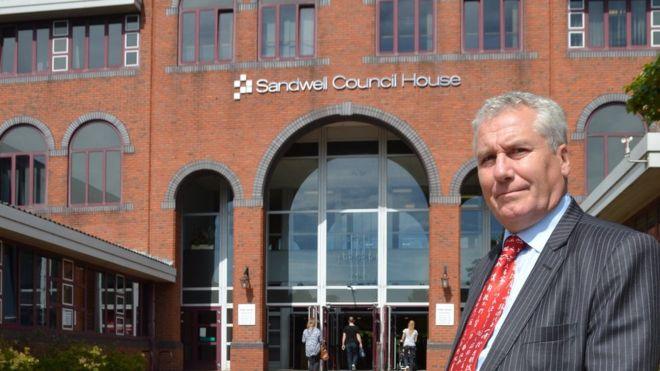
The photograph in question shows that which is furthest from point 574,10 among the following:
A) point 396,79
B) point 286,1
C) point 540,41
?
point 286,1

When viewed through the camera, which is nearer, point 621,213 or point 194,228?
point 621,213

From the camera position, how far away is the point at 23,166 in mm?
31016

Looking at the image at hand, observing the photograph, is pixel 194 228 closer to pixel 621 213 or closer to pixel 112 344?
pixel 112 344

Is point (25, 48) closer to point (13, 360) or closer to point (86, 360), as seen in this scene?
point (86, 360)

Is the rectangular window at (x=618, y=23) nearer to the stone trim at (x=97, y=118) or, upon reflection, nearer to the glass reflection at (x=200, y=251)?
the glass reflection at (x=200, y=251)

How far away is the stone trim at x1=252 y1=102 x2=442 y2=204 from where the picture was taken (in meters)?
29.2

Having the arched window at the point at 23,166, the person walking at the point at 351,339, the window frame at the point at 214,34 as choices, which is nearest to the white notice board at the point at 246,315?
the person walking at the point at 351,339

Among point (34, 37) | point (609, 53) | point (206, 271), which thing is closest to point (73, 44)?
point (34, 37)

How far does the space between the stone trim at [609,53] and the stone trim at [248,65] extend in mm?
6519

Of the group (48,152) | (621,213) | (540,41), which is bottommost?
(621,213)

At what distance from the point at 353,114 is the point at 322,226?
12.4ft

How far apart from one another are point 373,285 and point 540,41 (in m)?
8.22

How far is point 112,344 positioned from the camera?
26719 mm

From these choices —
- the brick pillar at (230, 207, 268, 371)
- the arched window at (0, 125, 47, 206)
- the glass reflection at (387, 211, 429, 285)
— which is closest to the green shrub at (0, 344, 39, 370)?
the brick pillar at (230, 207, 268, 371)
